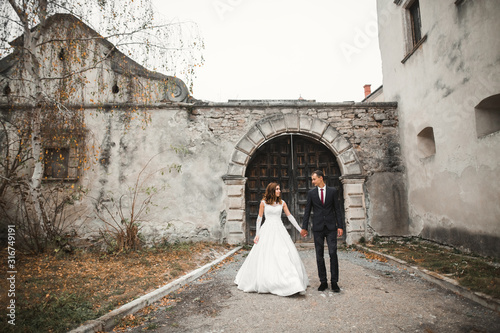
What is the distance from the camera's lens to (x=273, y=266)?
13.3 ft

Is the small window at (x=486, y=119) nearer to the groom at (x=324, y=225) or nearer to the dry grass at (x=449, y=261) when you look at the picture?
the dry grass at (x=449, y=261)

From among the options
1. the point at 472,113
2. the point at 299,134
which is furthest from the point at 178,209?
the point at 472,113

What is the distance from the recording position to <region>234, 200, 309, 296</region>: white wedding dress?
12.9ft

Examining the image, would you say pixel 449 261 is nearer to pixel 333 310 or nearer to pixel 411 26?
pixel 333 310

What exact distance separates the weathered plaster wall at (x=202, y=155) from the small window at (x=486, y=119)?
8.97 feet

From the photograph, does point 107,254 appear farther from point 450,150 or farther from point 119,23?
point 450,150

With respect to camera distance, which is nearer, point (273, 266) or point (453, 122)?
point (273, 266)

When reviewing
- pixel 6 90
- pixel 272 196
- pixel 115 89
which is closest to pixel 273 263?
pixel 272 196

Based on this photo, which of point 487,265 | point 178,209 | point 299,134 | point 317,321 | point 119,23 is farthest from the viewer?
point 299,134

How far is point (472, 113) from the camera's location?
5648 millimetres

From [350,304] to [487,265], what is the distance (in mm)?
2875

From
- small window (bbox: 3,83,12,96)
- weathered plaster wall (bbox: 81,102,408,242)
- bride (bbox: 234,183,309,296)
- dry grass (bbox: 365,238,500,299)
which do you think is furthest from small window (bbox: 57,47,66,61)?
dry grass (bbox: 365,238,500,299)

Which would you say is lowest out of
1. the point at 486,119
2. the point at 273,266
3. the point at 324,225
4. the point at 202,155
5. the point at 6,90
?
the point at 273,266

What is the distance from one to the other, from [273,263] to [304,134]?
500 cm
